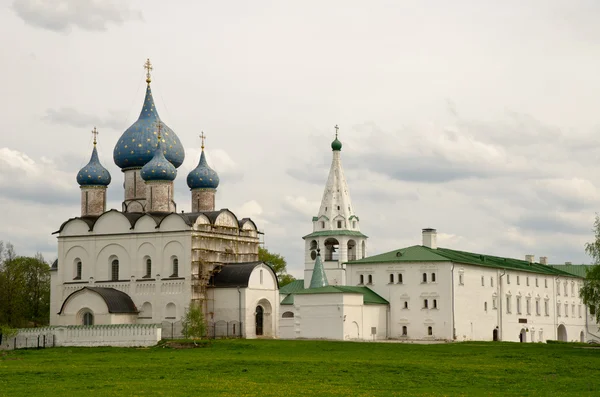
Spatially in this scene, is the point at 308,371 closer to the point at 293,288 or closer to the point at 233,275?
the point at 233,275

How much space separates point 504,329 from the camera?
210ft

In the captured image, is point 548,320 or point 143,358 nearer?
point 143,358

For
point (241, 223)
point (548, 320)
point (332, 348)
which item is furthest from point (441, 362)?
point (548, 320)

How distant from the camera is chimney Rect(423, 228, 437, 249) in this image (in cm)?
6297

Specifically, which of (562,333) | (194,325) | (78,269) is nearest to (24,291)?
(78,269)

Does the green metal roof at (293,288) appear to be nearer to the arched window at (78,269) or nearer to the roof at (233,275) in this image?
the roof at (233,275)

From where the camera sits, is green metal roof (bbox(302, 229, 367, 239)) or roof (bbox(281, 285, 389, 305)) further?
green metal roof (bbox(302, 229, 367, 239))

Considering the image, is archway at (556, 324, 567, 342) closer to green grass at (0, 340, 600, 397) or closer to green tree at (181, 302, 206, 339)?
green grass at (0, 340, 600, 397)

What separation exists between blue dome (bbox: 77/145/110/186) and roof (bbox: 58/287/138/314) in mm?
7500

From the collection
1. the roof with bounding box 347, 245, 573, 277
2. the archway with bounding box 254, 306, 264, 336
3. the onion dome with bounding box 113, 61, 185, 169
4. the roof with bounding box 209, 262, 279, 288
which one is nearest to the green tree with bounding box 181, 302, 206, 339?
the roof with bounding box 209, 262, 279, 288

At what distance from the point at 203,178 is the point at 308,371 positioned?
30.4 meters

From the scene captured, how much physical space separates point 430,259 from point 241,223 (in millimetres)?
11400

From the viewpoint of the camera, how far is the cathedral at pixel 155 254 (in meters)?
55.4

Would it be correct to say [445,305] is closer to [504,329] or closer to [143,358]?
[504,329]
